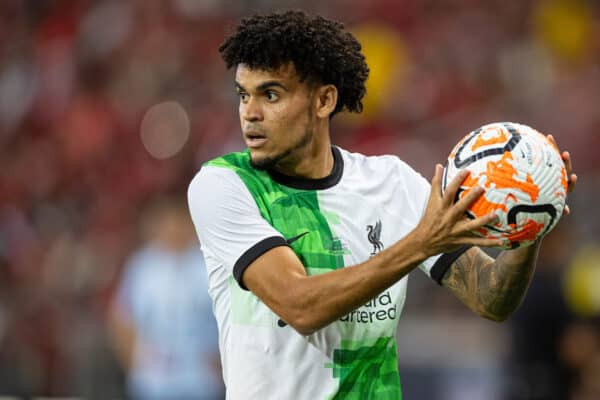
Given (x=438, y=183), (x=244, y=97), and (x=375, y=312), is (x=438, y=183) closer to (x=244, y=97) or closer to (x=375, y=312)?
(x=375, y=312)

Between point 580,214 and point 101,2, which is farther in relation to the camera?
point 101,2

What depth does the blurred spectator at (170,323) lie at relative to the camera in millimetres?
7773

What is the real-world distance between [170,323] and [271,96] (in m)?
4.04

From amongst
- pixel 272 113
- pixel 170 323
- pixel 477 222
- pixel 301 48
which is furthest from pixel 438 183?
pixel 170 323

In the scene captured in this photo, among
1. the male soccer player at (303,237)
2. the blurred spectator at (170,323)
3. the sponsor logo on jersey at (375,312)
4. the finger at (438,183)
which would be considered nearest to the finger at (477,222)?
the finger at (438,183)

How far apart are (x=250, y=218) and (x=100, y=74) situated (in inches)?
360

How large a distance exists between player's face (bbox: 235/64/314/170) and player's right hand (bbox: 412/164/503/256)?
889mm

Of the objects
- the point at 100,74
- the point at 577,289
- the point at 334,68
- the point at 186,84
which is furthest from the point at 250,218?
the point at 100,74

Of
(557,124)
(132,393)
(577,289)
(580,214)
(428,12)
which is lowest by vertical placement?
(132,393)

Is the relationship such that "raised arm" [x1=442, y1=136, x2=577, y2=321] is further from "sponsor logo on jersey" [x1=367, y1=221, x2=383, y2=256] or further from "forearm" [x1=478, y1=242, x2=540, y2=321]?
"sponsor logo on jersey" [x1=367, y1=221, x2=383, y2=256]

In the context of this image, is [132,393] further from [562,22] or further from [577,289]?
[562,22]

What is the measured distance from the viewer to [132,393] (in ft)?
25.3

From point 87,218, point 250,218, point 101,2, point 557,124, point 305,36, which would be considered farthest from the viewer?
point 101,2

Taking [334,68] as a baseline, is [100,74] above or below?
above
